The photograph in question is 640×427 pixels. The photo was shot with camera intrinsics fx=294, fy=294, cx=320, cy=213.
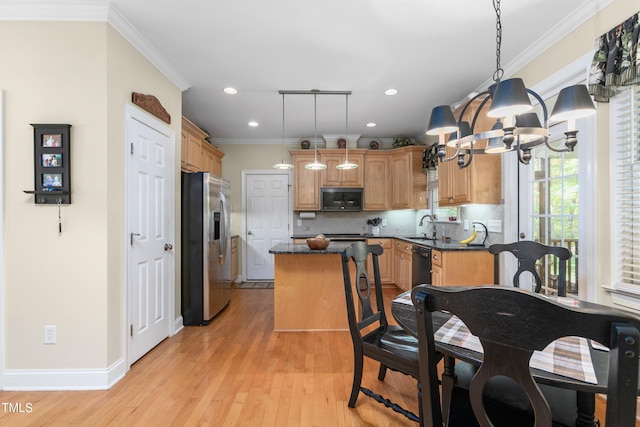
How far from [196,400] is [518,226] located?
10.3 ft

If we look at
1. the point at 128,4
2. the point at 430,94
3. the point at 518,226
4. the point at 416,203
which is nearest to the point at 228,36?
the point at 128,4

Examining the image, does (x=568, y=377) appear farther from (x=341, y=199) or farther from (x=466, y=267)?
(x=341, y=199)

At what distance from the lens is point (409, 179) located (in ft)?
16.9

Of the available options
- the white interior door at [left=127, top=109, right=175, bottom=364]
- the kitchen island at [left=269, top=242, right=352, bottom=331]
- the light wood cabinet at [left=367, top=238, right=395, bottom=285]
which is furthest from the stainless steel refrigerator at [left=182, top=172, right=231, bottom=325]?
the light wood cabinet at [left=367, top=238, right=395, bottom=285]

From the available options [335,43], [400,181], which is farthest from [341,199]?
[335,43]

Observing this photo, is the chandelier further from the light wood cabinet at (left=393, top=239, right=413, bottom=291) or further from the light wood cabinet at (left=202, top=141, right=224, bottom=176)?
the light wood cabinet at (left=202, top=141, right=224, bottom=176)

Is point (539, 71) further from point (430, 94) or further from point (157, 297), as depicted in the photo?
point (157, 297)

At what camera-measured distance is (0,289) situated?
6.70ft

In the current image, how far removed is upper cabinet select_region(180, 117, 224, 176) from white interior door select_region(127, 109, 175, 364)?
716 mm

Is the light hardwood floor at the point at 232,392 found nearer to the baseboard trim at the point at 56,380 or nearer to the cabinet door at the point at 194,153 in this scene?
the baseboard trim at the point at 56,380

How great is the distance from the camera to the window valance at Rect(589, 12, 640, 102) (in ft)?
5.54

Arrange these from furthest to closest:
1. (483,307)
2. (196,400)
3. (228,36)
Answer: (228,36) → (196,400) → (483,307)

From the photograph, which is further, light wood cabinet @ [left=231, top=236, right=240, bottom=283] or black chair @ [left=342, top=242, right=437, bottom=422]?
light wood cabinet @ [left=231, top=236, right=240, bottom=283]

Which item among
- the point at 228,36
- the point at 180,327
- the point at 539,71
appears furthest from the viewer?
the point at 180,327
